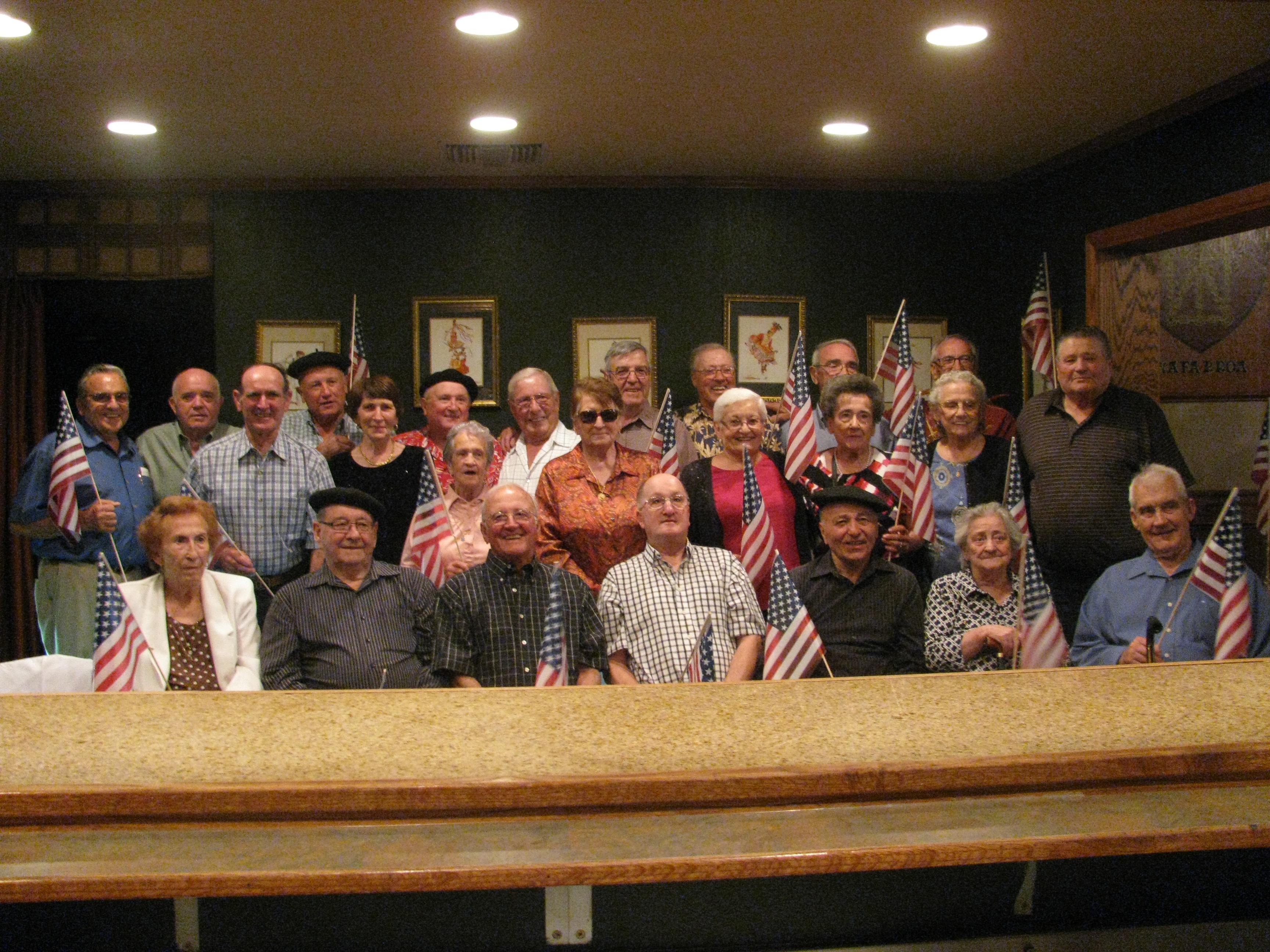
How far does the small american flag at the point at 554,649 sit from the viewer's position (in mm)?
2869

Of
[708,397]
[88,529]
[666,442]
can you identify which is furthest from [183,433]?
[708,397]

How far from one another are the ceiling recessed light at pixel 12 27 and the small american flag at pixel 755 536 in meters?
2.64

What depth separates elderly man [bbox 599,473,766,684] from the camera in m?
3.30

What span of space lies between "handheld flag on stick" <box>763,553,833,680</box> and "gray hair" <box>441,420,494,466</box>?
1104mm

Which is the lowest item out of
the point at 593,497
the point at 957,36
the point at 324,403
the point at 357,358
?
the point at 593,497

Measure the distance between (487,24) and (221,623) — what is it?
201cm

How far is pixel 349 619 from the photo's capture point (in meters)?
3.23

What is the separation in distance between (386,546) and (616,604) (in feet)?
2.85

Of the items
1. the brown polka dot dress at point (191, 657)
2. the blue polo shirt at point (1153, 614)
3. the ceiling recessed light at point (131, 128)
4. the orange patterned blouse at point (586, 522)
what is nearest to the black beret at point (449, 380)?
the orange patterned blouse at point (586, 522)

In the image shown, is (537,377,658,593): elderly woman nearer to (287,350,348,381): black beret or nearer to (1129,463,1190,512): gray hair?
(287,350,348,381): black beret

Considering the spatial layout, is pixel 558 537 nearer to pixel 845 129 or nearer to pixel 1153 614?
pixel 1153 614

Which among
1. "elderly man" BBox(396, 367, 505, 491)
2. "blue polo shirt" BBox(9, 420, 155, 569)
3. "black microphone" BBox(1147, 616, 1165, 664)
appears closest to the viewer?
"black microphone" BBox(1147, 616, 1165, 664)

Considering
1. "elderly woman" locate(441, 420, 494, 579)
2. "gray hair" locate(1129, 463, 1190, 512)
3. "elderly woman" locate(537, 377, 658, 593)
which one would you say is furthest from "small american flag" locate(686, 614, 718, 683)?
"gray hair" locate(1129, 463, 1190, 512)

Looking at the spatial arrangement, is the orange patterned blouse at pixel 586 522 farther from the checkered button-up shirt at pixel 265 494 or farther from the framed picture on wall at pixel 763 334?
the framed picture on wall at pixel 763 334
